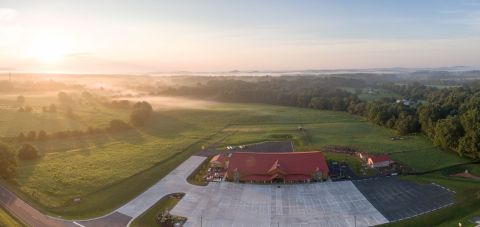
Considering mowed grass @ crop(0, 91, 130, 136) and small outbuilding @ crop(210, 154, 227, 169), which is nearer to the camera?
small outbuilding @ crop(210, 154, 227, 169)

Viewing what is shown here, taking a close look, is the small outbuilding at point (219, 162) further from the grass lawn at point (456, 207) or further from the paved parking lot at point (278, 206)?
the grass lawn at point (456, 207)

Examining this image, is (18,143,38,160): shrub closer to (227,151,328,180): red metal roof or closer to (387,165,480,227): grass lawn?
(227,151,328,180): red metal roof

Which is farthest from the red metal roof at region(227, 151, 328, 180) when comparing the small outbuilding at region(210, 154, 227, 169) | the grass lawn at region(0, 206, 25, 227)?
the grass lawn at region(0, 206, 25, 227)

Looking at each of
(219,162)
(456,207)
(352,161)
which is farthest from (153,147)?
(456,207)

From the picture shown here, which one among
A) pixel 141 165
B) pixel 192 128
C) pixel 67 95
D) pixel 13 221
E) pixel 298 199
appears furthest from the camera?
pixel 67 95

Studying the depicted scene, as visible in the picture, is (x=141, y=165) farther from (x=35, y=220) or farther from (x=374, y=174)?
(x=374, y=174)

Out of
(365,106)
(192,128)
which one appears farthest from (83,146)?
(365,106)

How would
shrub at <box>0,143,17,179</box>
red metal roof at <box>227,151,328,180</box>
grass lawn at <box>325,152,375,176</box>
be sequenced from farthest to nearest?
grass lawn at <box>325,152,375,176</box>
red metal roof at <box>227,151,328,180</box>
shrub at <box>0,143,17,179</box>

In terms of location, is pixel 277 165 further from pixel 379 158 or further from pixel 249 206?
pixel 379 158
